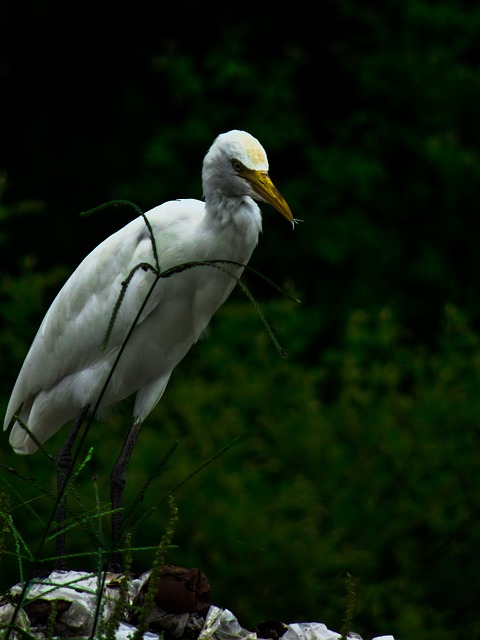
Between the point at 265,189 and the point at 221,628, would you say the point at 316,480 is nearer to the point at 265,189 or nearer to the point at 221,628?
the point at 265,189

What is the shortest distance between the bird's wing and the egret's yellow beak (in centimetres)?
43

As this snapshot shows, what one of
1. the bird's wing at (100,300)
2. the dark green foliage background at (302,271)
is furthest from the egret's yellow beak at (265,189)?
the dark green foliage background at (302,271)

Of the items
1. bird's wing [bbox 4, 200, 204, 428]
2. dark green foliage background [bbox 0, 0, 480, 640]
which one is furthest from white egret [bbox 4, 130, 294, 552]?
dark green foliage background [bbox 0, 0, 480, 640]

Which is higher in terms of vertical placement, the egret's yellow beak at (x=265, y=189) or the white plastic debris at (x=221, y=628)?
the egret's yellow beak at (x=265, y=189)

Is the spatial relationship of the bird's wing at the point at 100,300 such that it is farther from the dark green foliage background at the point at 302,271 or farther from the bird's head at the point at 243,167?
the dark green foliage background at the point at 302,271

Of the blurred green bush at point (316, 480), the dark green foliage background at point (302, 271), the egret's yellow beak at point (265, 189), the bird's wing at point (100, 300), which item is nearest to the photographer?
the egret's yellow beak at point (265, 189)

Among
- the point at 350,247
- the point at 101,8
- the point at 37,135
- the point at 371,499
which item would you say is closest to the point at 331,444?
the point at 371,499

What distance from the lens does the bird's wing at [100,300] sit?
13.3ft

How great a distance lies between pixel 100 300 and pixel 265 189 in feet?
2.71

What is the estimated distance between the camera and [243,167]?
3.72 m

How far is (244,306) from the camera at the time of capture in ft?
27.1

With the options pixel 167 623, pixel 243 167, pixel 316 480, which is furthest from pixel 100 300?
pixel 316 480

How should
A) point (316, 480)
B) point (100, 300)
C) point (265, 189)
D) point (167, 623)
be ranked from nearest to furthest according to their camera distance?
point (167, 623)
point (265, 189)
point (100, 300)
point (316, 480)

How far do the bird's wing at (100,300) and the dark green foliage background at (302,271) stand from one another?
1.47 m
